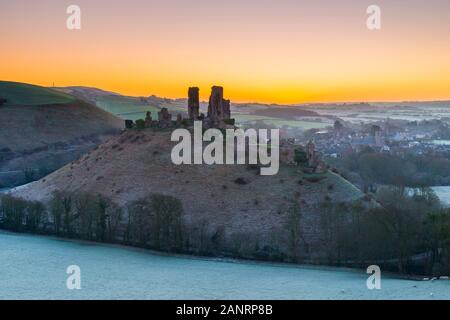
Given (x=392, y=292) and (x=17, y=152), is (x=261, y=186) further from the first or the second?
(x=17, y=152)

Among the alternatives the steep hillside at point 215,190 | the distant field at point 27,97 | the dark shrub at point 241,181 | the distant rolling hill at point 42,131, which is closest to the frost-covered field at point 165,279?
the steep hillside at point 215,190

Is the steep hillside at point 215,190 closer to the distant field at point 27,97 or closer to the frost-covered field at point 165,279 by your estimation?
the frost-covered field at point 165,279

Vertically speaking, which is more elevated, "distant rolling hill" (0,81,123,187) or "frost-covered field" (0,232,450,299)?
"distant rolling hill" (0,81,123,187)

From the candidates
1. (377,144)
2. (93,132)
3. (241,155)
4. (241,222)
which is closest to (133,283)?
(241,222)

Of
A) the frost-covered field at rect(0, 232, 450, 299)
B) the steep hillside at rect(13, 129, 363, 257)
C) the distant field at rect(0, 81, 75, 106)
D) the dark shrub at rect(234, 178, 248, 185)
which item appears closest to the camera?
the frost-covered field at rect(0, 232, 450, 299)

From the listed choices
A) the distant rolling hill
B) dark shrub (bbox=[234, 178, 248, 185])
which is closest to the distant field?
the distant rolling hill

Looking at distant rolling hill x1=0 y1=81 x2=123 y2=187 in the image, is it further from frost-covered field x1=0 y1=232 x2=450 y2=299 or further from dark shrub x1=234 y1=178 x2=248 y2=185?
frost-covered field x1=0 y1=232 x2=450 y2=299

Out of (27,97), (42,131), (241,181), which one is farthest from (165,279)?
(27,97)
